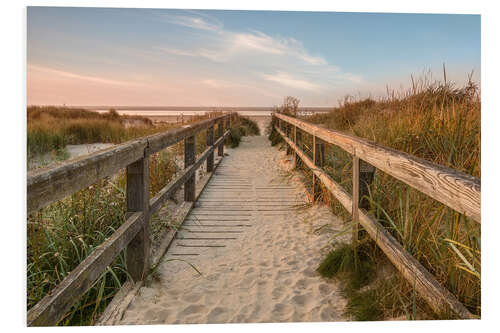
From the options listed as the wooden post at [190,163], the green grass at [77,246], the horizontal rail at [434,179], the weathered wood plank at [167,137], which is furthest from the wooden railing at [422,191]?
the wooden post at [190,163]

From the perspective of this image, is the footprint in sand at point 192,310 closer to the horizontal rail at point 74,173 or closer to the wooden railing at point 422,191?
the horizontal rail at point 74,173

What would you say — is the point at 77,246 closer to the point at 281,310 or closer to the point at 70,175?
the point at 70,175

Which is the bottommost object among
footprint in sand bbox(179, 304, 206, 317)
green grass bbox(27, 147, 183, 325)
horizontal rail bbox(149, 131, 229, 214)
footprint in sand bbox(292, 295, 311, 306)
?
footprint in sand bbox(179, 304, 206, 317)

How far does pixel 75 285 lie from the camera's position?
5.48ft

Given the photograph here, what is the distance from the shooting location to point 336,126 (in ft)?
28.7

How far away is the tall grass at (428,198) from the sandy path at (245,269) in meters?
0.48

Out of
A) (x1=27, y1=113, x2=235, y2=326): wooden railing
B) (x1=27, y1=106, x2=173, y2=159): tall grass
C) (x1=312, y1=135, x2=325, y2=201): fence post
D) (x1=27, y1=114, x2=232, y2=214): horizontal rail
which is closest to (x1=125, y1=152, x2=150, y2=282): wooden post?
(x1=27, y1=113, x2=235, y2=326): wooden railing

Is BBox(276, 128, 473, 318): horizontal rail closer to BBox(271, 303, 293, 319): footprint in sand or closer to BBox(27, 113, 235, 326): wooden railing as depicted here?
BBox(271, 303, 293, 319): footprint in sand

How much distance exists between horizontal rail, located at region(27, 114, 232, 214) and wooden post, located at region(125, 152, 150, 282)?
10cm

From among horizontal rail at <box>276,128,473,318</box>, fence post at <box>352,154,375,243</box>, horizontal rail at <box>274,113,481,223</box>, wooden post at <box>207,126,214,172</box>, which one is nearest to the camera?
horizontal rail at <box>274,113,481,223</box>

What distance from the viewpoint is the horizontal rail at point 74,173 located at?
4.63ft

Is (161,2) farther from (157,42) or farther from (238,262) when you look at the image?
(157,42)

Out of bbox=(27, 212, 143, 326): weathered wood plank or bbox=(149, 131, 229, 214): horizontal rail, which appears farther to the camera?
bbox=(149, 131, 229, 214): horizontal rail

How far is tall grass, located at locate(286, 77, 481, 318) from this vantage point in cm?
188
